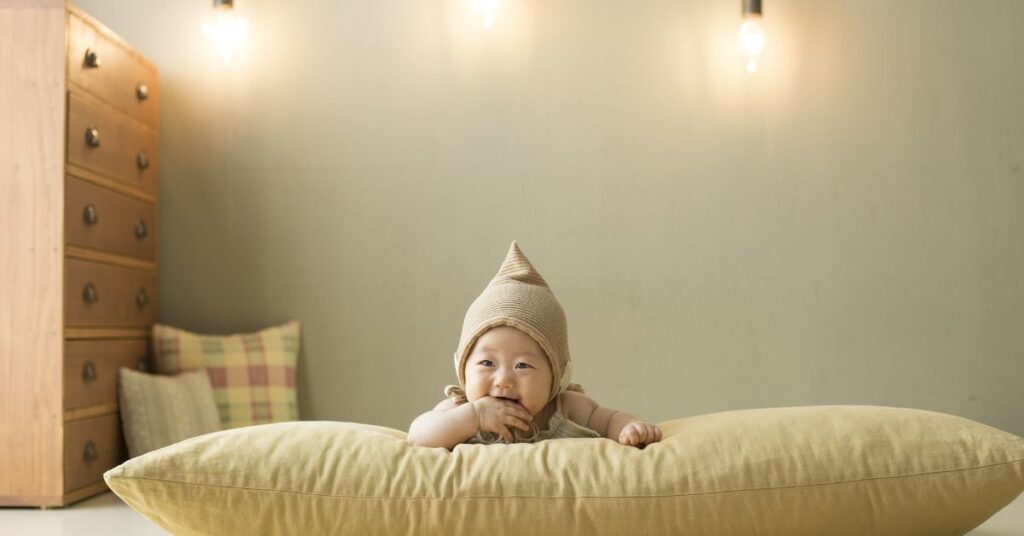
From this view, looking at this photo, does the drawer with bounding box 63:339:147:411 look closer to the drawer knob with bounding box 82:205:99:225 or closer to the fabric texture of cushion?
the fabric texture of cushion

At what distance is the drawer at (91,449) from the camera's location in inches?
105

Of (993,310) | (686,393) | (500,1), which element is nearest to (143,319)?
(500,1)

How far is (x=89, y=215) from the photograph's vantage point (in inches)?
111

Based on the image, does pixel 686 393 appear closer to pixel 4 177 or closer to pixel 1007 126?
pixel 1007 126

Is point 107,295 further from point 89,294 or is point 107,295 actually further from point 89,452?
point 89,452

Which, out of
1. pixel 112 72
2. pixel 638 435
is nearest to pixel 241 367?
pixel 112 72

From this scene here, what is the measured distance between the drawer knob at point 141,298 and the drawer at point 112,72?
576 mm

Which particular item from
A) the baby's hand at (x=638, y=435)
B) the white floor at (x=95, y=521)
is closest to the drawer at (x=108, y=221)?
the white floor at (x=95, y=521)

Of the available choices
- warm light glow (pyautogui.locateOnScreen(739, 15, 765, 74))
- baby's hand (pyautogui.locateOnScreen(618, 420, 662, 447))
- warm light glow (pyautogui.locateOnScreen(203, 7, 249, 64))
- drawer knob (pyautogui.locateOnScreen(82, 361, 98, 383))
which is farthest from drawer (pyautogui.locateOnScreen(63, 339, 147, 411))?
warm light glow (pyautogui.locateOnScreen(739, 15, 765, 74))

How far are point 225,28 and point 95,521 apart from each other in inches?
67.6

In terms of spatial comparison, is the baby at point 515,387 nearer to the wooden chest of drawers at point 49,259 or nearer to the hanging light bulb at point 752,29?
the wooden chest of drawers at point 49,259

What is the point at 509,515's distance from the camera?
1524 millimetres

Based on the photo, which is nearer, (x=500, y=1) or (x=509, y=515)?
(x=509, y=515)

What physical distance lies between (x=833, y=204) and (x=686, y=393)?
32.2 inches
